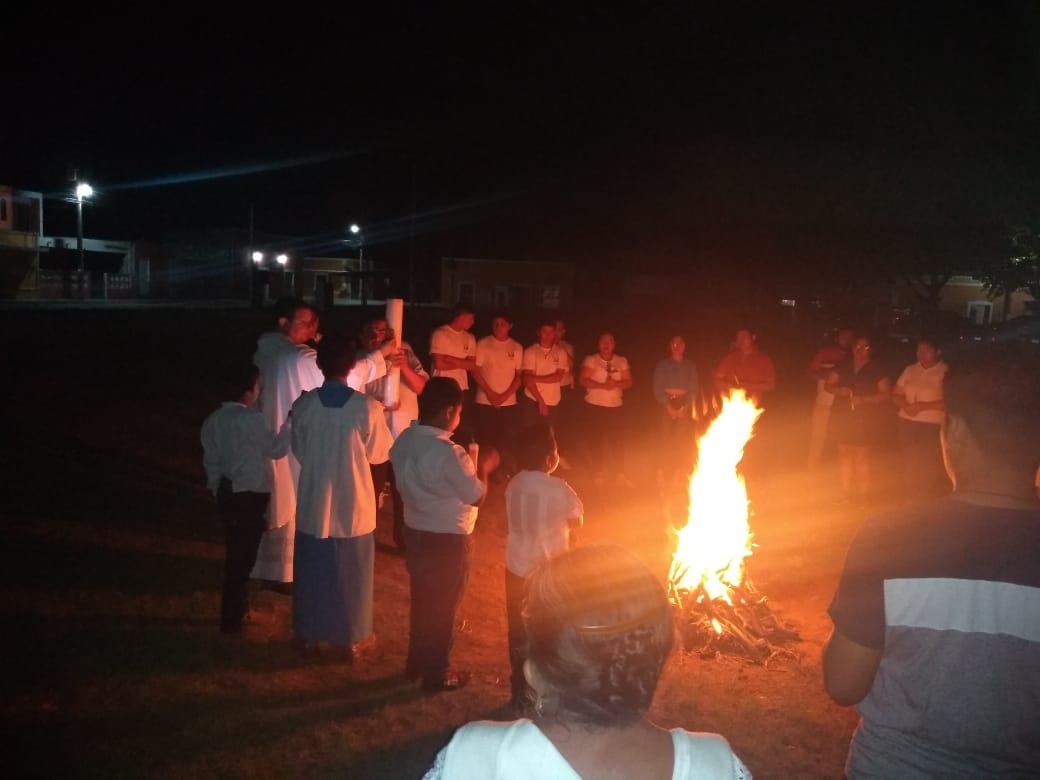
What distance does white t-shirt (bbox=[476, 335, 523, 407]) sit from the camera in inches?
410

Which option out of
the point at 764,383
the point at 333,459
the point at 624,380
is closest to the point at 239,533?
the point at 333,459

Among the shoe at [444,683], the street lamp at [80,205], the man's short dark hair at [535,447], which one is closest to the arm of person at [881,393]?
the man's short dark hair at [535,447]

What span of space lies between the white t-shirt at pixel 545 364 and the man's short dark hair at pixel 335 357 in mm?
5488

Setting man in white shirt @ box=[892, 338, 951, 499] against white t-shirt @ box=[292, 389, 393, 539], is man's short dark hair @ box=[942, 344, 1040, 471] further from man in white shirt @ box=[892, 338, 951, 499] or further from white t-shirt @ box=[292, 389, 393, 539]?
man in white shirt @ box=[892, 338, 951, 499]

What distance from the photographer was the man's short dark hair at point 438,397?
5.09 metres

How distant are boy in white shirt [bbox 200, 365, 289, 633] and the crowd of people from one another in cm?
1

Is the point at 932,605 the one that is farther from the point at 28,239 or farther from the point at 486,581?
the point at 28,239

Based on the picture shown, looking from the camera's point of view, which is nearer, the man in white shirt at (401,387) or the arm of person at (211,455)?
the arm of person at (211,455)

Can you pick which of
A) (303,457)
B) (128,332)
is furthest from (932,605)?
(128,332)

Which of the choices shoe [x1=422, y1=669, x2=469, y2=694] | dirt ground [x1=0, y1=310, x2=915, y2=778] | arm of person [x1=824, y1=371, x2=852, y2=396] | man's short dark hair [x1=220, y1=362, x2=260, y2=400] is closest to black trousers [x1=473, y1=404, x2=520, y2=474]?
dirt ground [x1=0, y1=310, x2=915, y2=778]

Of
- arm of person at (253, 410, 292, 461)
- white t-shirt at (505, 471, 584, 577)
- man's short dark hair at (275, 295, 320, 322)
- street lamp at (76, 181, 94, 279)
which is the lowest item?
white t-shirt at (505, 471, 584, 577)

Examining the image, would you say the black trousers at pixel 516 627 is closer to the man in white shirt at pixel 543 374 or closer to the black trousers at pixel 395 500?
the black trousers at pixel 395 500

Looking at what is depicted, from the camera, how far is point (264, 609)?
6656mm

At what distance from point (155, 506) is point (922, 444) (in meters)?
8.29
